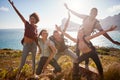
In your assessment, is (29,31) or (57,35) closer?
(29,31)

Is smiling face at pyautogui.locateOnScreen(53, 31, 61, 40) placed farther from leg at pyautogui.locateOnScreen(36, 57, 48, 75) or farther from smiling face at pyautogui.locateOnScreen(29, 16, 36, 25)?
smiling face at pyautogui.locateOnScreen(29, 16, 36, 25)

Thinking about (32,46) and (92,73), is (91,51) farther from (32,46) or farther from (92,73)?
(32,46)

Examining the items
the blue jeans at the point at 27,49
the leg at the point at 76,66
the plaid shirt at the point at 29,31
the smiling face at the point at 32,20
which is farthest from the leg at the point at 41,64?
the leg at the point at 76,66

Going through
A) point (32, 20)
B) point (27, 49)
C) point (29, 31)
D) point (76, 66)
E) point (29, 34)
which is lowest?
point (76, 66)

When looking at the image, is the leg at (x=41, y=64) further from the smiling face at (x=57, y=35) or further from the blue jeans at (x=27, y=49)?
the smiling face at (x=57, y=35)

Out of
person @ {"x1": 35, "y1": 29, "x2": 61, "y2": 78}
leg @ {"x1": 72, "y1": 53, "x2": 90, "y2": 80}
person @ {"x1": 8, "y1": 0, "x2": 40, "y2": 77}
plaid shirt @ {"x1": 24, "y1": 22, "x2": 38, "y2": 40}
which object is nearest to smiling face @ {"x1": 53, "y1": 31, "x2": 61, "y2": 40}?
person @ {"x1": 35, "y1": 29, "x2": 61, "y2": 78}

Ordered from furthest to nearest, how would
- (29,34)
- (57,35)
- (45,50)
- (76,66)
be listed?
(57,35) → (45,50) → (29,34) → (76,66)

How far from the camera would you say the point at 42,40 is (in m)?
7.38

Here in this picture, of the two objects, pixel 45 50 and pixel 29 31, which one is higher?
pixel 29 31

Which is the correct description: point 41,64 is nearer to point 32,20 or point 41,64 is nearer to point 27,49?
point 27,49

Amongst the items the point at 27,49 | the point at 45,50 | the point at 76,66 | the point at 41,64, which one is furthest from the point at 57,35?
the point at 76,66

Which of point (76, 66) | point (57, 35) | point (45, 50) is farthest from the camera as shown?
point (57, 35)

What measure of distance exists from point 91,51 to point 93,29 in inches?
49.8

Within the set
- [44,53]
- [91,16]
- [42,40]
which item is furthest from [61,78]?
[91,16]
